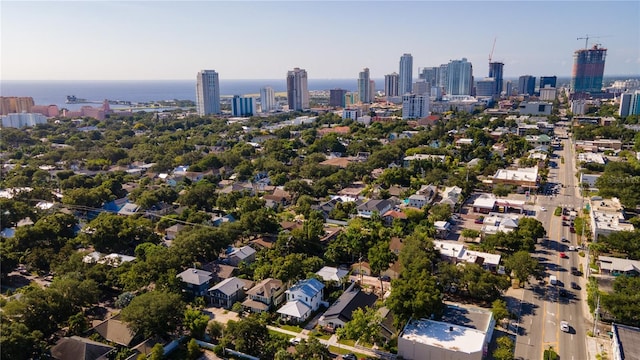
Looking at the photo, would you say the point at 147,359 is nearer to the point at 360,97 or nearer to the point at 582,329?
the point at 582,329

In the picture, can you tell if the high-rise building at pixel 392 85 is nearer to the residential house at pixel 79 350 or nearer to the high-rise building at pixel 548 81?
the high-rise building at pixel 548 81

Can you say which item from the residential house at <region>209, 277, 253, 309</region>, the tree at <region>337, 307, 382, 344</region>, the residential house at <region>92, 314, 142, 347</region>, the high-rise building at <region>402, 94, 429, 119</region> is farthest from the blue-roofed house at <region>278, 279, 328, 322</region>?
the high-rise building at <region>402, 94, 429, 119</region>

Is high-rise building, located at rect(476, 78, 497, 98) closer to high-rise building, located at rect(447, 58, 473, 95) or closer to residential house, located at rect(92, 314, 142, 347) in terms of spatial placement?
high-rise building, located at rect(447, 58, 473, 95)

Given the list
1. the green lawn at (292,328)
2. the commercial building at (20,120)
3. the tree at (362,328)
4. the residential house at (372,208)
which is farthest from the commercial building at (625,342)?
the commercial building at (20,120)

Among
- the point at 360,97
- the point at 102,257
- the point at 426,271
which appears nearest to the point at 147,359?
the point at 102,257

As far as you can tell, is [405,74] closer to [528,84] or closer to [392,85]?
[392,85]

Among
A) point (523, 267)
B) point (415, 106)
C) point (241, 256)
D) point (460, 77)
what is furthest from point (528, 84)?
point (241, 256)
